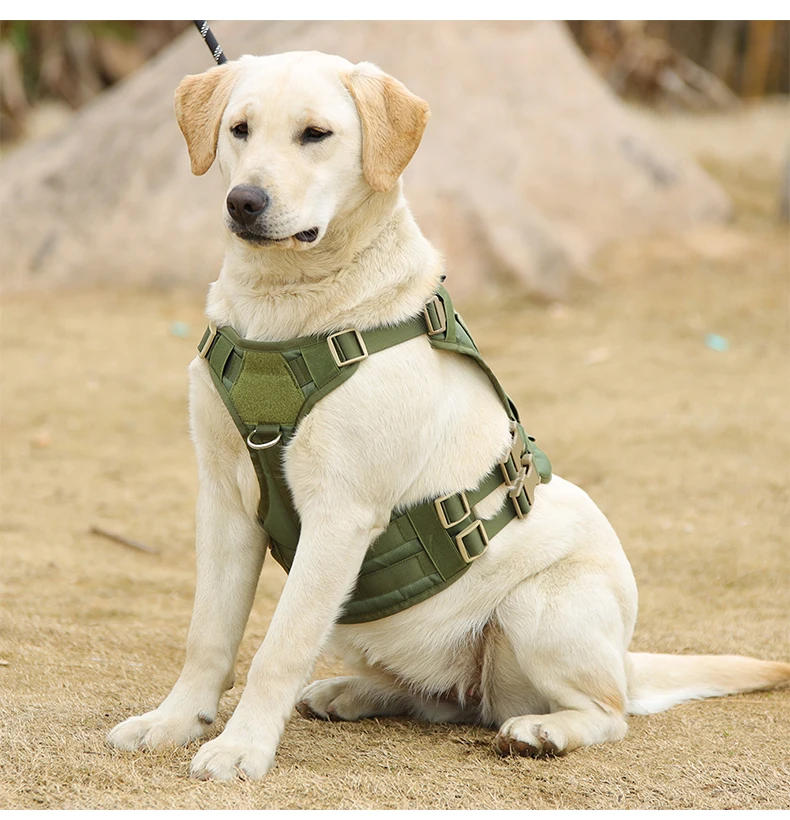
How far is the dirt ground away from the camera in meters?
2.74

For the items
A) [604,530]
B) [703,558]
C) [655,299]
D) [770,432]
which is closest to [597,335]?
[655,299]

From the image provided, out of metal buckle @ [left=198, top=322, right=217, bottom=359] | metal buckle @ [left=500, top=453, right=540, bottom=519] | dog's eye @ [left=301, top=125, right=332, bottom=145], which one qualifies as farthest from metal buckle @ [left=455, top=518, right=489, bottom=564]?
dog's eye @ [left=301, top=125, right=332, bottom=145]

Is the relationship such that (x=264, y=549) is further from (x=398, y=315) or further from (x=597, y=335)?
(x=597, y=335)

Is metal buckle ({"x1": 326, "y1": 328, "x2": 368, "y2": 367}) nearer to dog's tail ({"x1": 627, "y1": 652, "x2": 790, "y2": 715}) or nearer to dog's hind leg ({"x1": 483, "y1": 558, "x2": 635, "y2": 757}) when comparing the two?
dog's hind leg ({"x1": 483, "y1": 558, "x2": 635, "y2": 757})

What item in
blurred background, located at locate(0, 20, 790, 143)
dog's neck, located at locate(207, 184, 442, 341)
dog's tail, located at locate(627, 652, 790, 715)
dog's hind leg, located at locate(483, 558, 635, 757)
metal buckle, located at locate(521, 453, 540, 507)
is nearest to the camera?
dog's neck, located at locate(207, 184, 442, 341)

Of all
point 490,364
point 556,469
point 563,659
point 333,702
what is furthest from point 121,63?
point 563,659

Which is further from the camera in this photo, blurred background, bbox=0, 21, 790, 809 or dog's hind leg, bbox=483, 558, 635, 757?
dog's hind leg, bbox=483, 558, 635, 757

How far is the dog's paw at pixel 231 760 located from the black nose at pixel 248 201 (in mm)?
1270

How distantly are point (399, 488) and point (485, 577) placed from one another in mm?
384

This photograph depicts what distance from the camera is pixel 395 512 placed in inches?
115

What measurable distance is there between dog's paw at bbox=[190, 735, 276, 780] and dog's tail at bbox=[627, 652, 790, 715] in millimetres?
1271

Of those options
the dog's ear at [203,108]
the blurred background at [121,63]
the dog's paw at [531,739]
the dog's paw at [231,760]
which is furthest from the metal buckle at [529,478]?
the blurred background at [121,63]

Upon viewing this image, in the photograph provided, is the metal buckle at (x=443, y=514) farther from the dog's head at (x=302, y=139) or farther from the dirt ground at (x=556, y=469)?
the dog's head at (x=302, y=139)

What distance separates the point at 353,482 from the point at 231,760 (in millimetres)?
726
